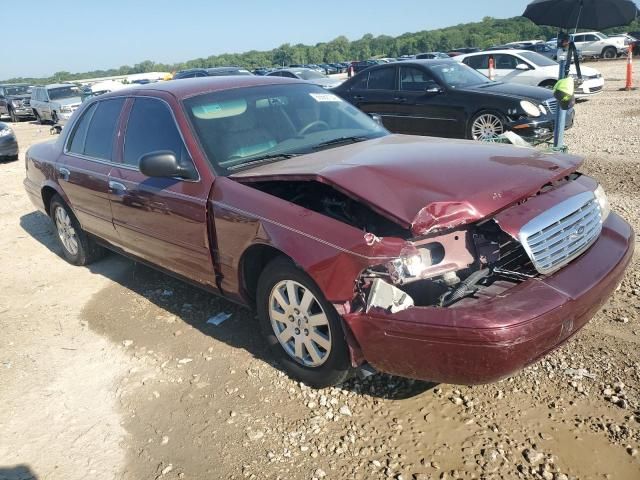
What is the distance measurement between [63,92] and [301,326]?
22567 mm

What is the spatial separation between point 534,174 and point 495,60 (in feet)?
45.2

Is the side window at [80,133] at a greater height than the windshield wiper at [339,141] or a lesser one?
greater

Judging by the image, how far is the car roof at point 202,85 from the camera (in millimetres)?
4117

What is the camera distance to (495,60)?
15445 millimetres

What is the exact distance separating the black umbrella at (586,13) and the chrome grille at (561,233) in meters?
5.46

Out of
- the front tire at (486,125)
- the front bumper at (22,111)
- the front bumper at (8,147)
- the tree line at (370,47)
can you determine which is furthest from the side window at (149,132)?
the tree line at (370,47)

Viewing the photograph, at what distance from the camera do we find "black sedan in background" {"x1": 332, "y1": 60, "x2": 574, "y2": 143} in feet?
28.6

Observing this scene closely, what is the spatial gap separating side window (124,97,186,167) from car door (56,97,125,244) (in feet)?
0.92

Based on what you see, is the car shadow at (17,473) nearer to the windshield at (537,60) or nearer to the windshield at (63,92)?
the windshield at (537,60)

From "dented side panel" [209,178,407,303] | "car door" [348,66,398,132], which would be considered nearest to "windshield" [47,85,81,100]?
"car door" [348,66,398,132]

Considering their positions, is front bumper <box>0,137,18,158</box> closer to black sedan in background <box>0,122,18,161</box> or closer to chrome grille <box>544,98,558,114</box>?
black sedan in background <box>0,122,18,161</box>

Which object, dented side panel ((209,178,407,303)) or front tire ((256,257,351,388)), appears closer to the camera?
dented side panel ((209,178,407,303))

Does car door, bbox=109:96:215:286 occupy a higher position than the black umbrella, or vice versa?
the black umbrella

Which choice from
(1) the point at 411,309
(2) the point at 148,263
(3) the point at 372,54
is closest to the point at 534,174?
(1) the point at 411,309
